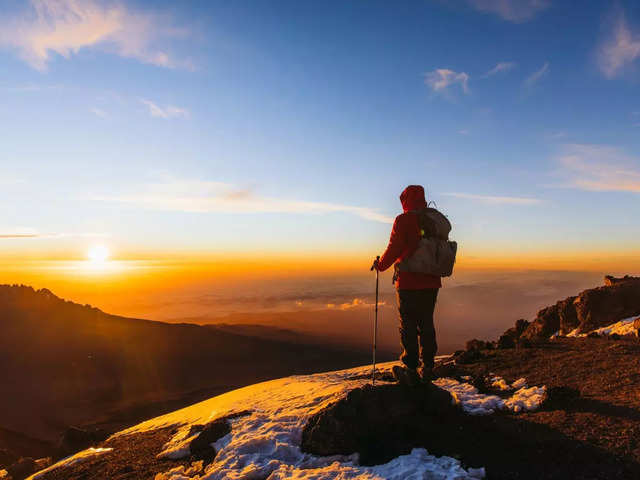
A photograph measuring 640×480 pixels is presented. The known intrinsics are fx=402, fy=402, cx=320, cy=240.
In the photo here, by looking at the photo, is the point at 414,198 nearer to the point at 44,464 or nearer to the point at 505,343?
the point at 505,343

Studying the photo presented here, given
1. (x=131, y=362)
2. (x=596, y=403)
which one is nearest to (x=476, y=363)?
(x=596, y=403)

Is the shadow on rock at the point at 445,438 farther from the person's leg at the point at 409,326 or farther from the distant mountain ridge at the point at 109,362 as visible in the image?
the distant mountain ridge at the point at 109,362

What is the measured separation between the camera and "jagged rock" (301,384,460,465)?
4750mm

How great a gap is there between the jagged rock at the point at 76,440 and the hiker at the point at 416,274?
717 centimetres

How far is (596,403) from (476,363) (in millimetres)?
3799

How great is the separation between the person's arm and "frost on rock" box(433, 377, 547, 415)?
2182 mm

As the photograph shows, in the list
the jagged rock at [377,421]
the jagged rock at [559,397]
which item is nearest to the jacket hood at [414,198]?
the jagged rock at [377,421]

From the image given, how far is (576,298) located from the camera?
49.4 feet

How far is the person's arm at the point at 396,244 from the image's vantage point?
619cm

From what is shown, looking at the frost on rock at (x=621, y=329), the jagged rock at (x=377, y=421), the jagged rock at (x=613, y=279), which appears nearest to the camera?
the jagged rock at (x=377, y=421)

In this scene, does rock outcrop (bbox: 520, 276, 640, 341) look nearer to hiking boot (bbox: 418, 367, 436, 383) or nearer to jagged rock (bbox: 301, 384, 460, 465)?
hiking boot (bbox: 418, 367, 436, 383)

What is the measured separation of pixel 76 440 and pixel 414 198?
8.76 metres

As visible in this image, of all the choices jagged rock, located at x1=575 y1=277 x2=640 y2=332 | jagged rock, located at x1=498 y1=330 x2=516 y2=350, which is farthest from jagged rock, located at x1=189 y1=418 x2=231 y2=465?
jagged rock, located at x1=575 y1=277 x2=640 y2=332

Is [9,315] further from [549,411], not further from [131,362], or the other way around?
[549,411]
